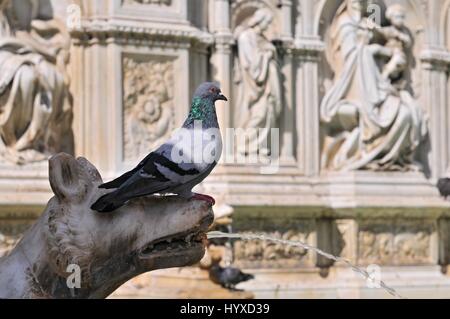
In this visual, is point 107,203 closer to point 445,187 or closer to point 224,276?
point 224,276

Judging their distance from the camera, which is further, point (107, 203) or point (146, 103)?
point (146, 103)

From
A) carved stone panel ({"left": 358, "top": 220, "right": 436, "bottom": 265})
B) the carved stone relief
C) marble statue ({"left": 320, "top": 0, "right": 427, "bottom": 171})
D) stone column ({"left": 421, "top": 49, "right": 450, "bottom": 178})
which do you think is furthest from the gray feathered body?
stone column ({"left": 421, "top": 49, "right": 450, "bottom": 178})

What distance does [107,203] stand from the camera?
4.09 metres

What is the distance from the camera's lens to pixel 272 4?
1273cm

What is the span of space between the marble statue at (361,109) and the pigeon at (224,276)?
8.63 ft

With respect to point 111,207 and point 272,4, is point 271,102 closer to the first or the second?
point 272,4

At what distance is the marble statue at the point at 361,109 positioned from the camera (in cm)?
1307

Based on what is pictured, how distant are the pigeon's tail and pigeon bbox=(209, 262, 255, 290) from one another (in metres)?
6.48

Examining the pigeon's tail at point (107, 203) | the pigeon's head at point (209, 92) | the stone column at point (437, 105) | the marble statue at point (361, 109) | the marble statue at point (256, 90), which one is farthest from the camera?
the stone column at point (437, 105)

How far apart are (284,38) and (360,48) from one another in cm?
93

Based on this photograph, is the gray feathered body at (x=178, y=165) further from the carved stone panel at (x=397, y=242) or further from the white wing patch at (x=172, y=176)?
the carved stone panel at (x=397, y=242)

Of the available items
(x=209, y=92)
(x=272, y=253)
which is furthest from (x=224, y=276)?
(x=209, y=92)

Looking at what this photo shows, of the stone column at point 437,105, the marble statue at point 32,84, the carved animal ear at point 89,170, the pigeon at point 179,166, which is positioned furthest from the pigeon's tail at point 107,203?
the stone column at point 437,105

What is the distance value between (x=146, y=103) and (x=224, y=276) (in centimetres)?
189
